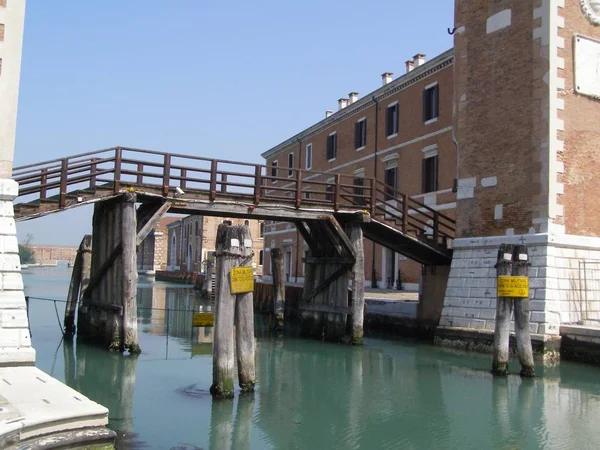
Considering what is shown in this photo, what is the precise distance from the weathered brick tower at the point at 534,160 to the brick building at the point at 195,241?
4012cm

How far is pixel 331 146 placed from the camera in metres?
35.9

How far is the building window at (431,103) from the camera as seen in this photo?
25531 mm

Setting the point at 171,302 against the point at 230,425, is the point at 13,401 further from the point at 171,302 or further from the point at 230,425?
the point at 171,302

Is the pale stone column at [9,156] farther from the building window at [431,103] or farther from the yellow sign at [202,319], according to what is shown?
the building window at [431,103]

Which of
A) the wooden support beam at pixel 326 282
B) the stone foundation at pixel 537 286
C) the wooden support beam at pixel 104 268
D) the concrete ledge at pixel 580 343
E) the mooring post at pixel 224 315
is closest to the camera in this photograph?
the mooring post at pixel 224 315

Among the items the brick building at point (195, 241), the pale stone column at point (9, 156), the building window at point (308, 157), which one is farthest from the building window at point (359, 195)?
the brick building at point (195, 241)

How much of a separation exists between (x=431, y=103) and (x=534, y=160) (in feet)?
34.8

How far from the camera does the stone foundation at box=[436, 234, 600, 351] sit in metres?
15.4

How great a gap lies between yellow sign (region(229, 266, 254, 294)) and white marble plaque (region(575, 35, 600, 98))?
417 inches

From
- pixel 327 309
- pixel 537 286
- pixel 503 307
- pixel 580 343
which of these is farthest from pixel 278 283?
pixel 503 307

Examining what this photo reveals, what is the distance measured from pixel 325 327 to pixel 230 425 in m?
10.2

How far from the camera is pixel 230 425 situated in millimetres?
8945

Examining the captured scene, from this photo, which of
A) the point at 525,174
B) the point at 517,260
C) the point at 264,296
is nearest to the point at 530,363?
the point at 517,260

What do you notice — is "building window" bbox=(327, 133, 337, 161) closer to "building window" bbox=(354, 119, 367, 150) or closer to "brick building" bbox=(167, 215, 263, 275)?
"building window" bbox=(354, 119, 367, 150)
